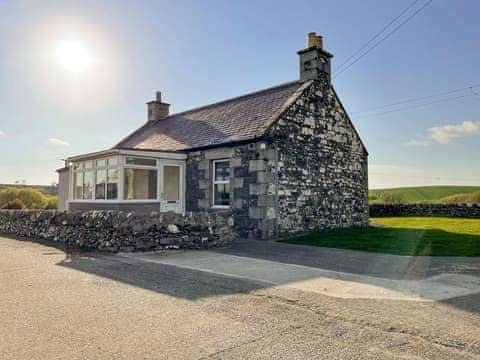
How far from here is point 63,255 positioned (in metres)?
9.87

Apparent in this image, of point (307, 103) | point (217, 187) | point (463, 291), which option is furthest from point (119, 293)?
point (307, 103)

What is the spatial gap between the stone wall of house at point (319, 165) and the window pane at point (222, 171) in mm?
2083

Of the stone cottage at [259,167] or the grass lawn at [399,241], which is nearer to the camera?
the grass lawn at [399,241]

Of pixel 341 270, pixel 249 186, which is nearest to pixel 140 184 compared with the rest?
pixel 249 186

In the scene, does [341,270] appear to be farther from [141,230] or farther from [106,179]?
[106,179]

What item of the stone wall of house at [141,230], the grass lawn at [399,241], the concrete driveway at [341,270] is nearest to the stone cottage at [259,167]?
the grass lawn at [399,241]

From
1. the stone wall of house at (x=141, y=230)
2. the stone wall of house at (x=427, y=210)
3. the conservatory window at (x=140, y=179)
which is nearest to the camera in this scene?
the stone wall of house at (x=141, y=230)

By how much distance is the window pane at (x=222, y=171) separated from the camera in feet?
46.2

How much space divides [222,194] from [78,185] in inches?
246

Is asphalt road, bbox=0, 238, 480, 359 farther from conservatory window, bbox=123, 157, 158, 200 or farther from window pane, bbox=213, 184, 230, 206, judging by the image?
window pane, bbox=213, 184, 230, 206

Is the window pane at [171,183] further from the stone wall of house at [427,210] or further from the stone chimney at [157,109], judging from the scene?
the stone wall of house at [427,210]

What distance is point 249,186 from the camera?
1306cm

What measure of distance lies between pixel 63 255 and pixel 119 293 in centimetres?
487

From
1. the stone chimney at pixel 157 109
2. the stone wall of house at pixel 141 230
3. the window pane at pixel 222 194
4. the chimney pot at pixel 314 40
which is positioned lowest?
the stone wall of house at pixel 141 230
